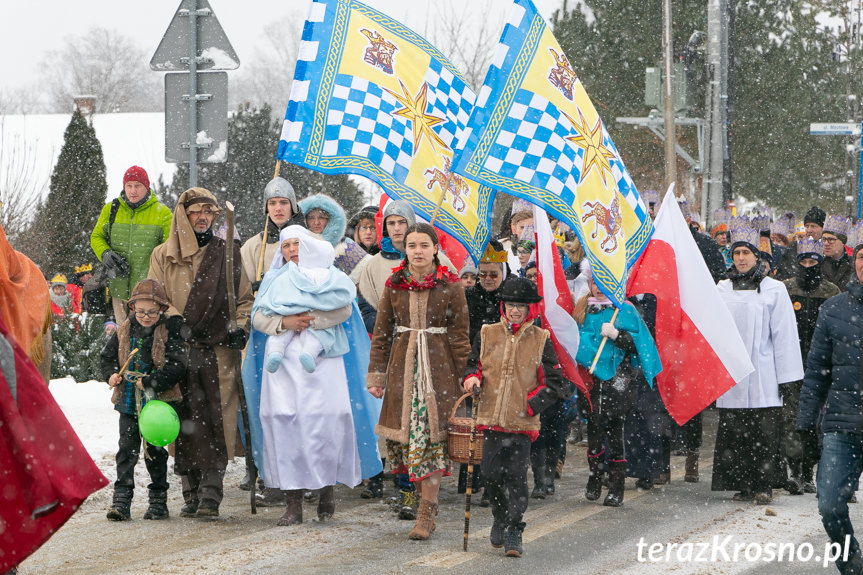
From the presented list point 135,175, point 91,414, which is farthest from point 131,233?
point 91,414

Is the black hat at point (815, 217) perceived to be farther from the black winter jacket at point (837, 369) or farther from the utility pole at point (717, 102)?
the black winter jacket at point (837, 369)

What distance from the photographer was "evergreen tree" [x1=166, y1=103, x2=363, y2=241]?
23.1m

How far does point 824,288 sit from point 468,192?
3.54 meters

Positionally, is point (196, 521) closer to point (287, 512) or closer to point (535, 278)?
point (287, 512)

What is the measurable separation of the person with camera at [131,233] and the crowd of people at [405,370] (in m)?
0.02

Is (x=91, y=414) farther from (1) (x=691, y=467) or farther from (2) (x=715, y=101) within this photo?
(2) (x=715, y=101)

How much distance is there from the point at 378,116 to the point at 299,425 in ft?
7.88

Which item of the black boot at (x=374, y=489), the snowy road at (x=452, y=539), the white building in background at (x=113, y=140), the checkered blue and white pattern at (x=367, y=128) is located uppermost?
the white building in background at (x=113, y=140)

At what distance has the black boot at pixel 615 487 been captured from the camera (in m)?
8.86

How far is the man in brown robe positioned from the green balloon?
448 mm

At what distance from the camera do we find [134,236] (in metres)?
9.84

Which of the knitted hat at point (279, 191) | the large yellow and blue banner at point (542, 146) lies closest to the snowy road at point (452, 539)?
the large yellow and blue banner at point (542, 146)

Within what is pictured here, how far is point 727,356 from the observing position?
358 inches

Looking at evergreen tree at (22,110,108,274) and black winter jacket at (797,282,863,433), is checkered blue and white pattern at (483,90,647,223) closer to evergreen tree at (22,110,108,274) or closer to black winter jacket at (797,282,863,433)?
black winter jacket at (797,282,863,433)
